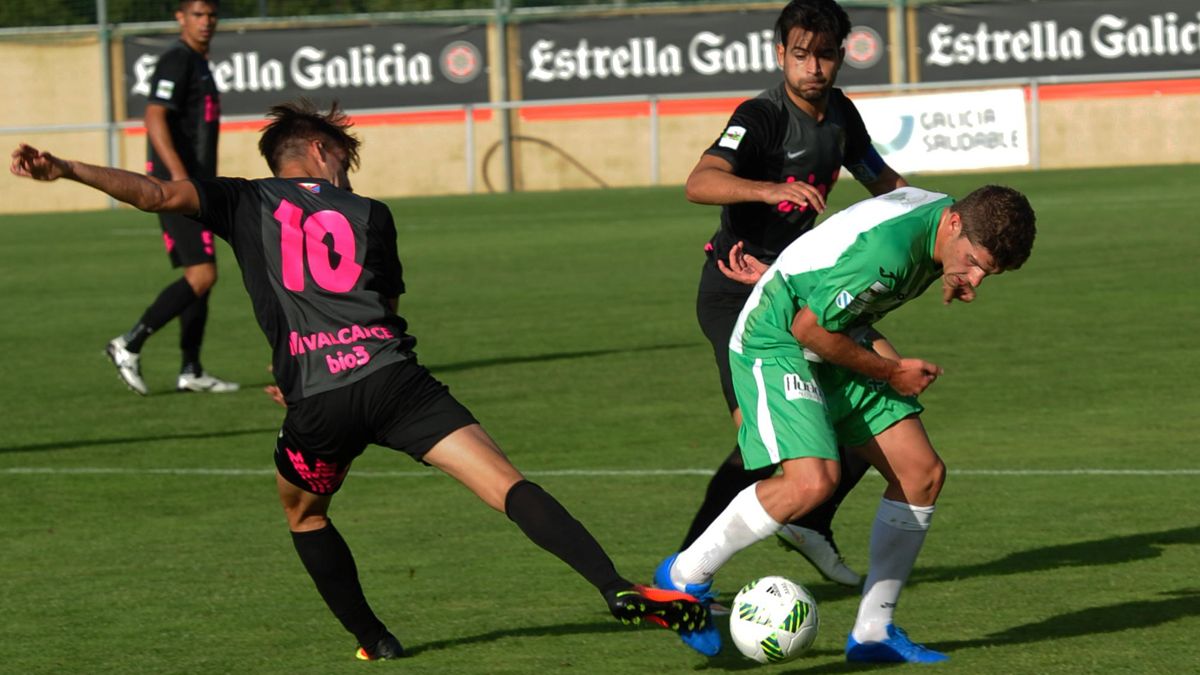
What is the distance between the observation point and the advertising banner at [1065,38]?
31.6 m

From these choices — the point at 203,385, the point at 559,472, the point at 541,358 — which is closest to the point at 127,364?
the point at 203,385

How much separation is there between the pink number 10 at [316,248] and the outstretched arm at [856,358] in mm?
1319

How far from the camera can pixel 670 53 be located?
33.4m

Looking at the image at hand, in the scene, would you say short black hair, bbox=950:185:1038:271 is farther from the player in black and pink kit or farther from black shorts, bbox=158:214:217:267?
black shorts, bbox=158:214:217:267

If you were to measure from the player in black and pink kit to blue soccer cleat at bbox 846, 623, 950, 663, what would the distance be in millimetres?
1000

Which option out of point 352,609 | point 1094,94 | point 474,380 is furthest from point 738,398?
point 1094,94

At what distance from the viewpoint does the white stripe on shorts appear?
576 centimetres

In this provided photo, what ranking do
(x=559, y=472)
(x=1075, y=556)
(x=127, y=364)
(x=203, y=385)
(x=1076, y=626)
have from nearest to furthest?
(x=1076, y=626) → (x=1075, y=556) → (x=559, y=472) → (x=127, y=364) → (x=203, y=385)

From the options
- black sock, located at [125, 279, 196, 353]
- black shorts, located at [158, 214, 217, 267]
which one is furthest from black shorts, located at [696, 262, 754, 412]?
black sock, located at [125, 279, 196, 353]

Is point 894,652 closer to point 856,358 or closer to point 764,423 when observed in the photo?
point 764,423

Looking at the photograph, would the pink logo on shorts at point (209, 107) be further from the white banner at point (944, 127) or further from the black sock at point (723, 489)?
the white banner at point (944, 127)

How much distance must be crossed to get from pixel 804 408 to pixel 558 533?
0.86 metres

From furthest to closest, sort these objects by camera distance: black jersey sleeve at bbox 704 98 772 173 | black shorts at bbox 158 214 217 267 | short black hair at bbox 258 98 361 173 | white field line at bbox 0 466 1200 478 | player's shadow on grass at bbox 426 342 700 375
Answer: player's shadow on grass at bbox 426 342 700 375, black shorts at bbox 158 214 217 267, white field line at bbox 0 466 1200 478, black jersey sleeve at bbox 704 98 772 173, short black hair at bbox 258 98 361 173

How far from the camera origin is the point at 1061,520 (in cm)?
795
